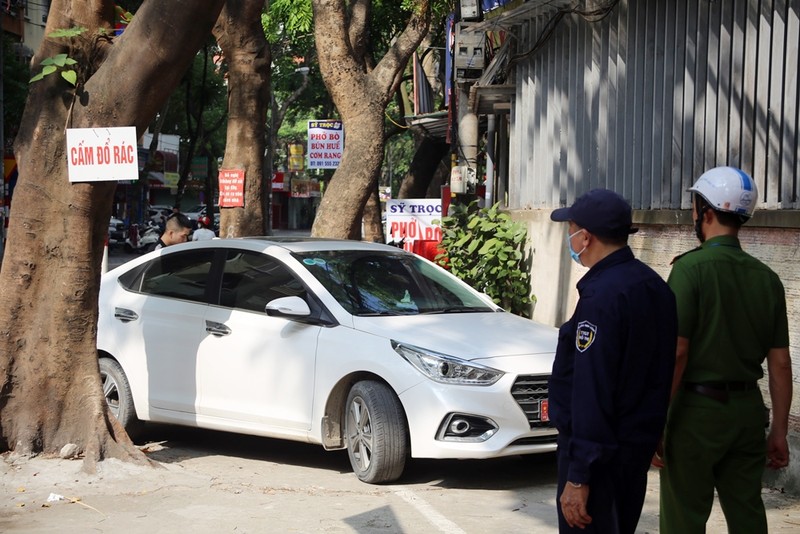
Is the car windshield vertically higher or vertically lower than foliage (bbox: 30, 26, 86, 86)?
lower

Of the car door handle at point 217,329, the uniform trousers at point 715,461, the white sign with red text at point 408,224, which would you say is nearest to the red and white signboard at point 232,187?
the white sign with red text at point 408,224

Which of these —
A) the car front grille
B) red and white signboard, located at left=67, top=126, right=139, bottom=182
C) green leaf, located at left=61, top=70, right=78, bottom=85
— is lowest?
the car front grille

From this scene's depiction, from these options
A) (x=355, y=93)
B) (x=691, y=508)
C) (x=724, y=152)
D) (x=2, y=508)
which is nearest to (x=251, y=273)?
(x=2, y=508)

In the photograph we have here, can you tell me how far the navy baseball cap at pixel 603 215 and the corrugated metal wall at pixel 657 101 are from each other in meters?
4.34

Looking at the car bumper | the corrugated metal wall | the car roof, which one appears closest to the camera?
the car bumper

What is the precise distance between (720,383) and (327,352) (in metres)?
3.78

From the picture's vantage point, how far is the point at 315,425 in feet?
24.9

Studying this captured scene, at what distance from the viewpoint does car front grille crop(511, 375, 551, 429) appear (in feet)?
23.0

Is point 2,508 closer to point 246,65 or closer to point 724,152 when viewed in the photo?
point 724,152

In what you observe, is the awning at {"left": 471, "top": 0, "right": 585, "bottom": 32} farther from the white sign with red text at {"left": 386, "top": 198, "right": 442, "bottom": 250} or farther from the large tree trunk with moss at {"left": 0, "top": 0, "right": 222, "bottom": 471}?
the large tree trunk with moss at {"left": 0, "top": 0, "right": 222, "bottom": 471}

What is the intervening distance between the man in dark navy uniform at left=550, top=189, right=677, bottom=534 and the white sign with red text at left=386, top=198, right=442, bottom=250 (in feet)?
43.1

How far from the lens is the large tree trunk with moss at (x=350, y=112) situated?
13.3 meters

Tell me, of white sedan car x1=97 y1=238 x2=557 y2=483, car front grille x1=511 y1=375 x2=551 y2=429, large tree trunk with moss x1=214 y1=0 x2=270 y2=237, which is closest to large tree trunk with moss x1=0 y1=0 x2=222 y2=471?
white sedan car x1=97 y1=238 x2=557 y2=483

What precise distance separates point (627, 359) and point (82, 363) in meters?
4.96
